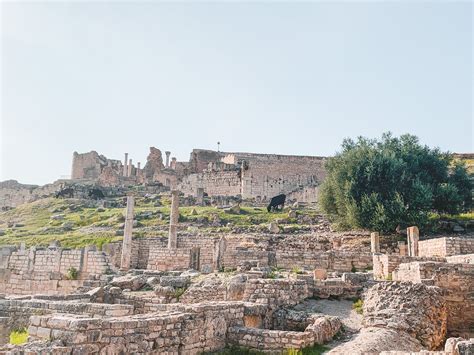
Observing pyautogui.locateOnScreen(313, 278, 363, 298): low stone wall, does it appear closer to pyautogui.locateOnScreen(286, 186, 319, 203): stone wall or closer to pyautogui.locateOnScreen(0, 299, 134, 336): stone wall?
pyautogui.locateOnScreen(0, 299, 134, 336): stone wall

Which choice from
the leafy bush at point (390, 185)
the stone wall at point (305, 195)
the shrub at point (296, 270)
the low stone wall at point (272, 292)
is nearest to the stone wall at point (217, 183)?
the stone wall at point (305, 195)

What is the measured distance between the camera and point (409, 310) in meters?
9.51

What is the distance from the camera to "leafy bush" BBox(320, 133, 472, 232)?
24578mm

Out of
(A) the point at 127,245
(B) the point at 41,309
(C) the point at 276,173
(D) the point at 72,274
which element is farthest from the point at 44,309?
(C) the point at 276,173

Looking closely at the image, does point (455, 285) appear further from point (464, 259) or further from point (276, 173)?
point (276, 173)

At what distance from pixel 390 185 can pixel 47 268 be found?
17.1m

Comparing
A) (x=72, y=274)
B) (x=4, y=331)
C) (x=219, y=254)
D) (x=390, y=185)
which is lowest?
(x=4, y=331)

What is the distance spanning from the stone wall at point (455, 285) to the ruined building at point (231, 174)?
32.0 meters

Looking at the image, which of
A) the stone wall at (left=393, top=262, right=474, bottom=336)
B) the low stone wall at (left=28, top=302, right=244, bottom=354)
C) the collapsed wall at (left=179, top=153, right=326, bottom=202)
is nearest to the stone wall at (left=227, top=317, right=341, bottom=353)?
the low stone wall at (left=28, top=302, right=244, bottom=354)

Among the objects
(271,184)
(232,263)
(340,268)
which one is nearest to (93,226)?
(232,263)

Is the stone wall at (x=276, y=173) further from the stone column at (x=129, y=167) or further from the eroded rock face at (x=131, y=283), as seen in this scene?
the eroded rock face at (x=131, y=283)

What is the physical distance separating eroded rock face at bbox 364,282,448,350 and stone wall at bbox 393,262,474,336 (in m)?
0.94

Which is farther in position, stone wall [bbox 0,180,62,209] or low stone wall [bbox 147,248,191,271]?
stone wall [bbox 0,180,62,209]

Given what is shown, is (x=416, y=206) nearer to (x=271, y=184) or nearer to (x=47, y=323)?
(x=47, y=323)
